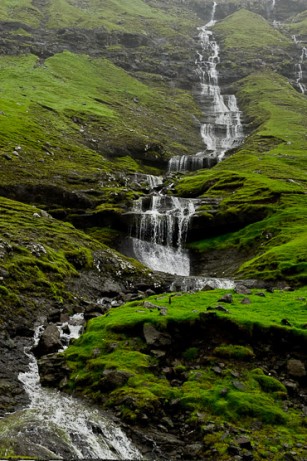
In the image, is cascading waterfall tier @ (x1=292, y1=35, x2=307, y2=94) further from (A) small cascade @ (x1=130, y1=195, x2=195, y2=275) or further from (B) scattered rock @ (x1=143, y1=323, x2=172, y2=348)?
(B) scattered rock @ (x1=143, y1=323, x2=172, y2=348)

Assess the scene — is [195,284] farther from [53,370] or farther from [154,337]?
[53,370]

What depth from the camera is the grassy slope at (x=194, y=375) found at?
60.5ft

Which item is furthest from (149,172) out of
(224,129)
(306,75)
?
(306,75)

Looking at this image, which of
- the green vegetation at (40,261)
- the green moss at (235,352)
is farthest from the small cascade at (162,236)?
the green moss at (235,352)

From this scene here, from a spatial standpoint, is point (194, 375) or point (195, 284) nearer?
point (194, 375)

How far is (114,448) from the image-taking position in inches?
697

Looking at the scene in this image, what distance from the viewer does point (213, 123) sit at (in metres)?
136

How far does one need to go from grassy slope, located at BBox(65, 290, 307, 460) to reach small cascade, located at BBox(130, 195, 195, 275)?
2739 centimetres

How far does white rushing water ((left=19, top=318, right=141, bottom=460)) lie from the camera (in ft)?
55.9

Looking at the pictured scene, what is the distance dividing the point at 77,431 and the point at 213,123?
126 meters

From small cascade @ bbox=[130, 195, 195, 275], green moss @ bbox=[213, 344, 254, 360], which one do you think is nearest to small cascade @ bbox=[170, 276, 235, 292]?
small cascade @ bbox=[130, 195, 195, 275]


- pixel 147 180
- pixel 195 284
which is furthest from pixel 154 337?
pixel 147 180

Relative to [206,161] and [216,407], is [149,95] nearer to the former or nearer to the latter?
[206,161]

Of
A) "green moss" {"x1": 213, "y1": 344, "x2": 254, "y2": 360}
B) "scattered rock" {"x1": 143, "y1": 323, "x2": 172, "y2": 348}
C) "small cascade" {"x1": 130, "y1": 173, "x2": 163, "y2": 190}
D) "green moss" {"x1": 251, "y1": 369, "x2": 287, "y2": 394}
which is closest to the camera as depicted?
"green moss" {"x1": 251, "y1": 369, "x2": 287, "y2": 394}
